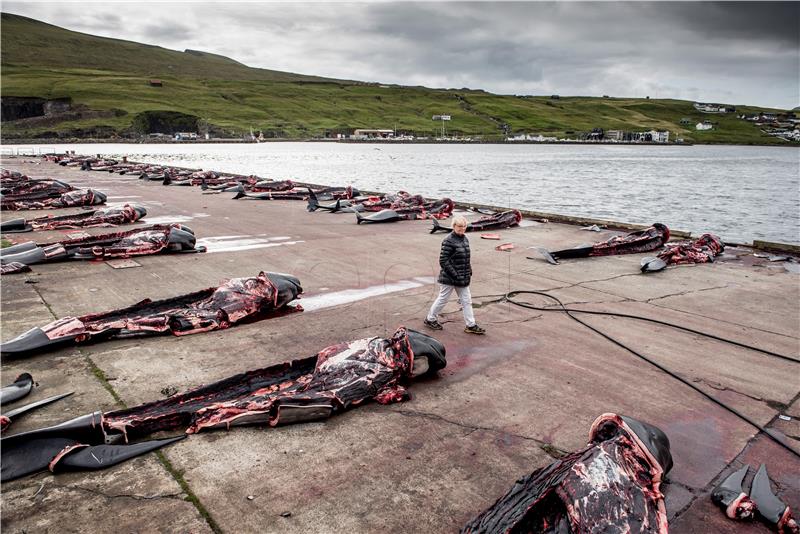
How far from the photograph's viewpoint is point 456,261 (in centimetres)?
905

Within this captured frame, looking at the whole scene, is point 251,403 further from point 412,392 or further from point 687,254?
point 687,254

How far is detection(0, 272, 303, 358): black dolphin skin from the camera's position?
7.79 metres

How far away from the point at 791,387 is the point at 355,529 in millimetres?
6552

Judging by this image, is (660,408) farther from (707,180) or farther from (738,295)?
(707,180)

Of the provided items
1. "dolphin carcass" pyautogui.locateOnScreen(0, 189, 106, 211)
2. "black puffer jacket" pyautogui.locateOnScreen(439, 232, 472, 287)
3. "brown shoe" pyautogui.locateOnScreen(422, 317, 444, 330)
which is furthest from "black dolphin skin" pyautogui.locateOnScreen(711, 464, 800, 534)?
"dolphin carcass" pyautogui.locateOnScreen(0, 189, 106, 211)

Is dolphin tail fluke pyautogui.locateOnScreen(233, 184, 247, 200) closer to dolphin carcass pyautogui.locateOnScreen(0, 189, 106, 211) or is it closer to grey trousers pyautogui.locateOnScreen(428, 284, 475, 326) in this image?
dolphin carcass pyautogui.locateOnScreen(0, 189, 106, 211)

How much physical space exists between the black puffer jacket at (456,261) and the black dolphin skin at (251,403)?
1955mm

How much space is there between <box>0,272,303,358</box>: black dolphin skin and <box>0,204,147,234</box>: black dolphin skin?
11.2 metres

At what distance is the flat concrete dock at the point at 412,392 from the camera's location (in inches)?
186

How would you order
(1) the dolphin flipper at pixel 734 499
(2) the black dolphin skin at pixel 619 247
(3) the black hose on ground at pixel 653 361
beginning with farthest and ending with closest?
(2) the black dolphin skin at pixel 619 247
(3) the black hose on ground at pixel 653 361
(1) the dolphin flipper at pixel 734 499

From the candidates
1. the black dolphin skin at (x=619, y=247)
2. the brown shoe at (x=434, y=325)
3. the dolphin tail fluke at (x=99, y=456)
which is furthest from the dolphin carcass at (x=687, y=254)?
the dolphin tail fluke at (x=99, y=456)

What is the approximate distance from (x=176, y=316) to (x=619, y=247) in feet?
43.9

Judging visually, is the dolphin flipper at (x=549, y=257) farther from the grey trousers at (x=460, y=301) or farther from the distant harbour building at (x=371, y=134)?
the distant harbour building at (x=371, y=134)

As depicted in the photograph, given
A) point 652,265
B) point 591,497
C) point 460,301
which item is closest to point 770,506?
point 591,497
